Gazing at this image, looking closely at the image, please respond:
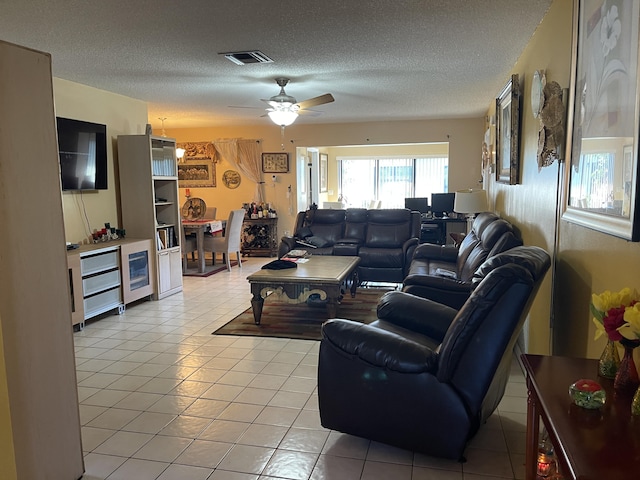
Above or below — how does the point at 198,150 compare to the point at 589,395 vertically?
above

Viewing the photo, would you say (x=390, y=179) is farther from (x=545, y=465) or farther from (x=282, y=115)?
(x=545, y=465)

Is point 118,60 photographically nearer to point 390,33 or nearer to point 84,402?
point 390,33

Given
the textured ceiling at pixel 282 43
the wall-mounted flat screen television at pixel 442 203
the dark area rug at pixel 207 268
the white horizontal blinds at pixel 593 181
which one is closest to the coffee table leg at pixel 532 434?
the white horizontal blinds at pixel 593 181

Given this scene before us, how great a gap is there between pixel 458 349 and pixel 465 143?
21.5 feet

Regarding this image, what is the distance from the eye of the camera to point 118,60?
3.96 m

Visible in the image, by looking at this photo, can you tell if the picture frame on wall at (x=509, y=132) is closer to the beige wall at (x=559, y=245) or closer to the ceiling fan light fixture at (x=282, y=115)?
the beige wall at (x=559, y=245)

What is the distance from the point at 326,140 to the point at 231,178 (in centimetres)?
191

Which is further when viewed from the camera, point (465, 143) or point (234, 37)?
point (465, 143)

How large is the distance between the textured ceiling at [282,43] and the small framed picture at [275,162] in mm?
2627

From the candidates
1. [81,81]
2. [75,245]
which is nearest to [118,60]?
[81,81]

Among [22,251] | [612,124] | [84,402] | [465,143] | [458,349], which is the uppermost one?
[465,143]

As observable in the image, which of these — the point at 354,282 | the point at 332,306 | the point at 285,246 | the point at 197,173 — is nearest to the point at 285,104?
the point at 285,246

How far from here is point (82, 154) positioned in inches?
188

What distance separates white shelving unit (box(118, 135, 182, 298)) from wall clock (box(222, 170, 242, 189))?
286 cm
